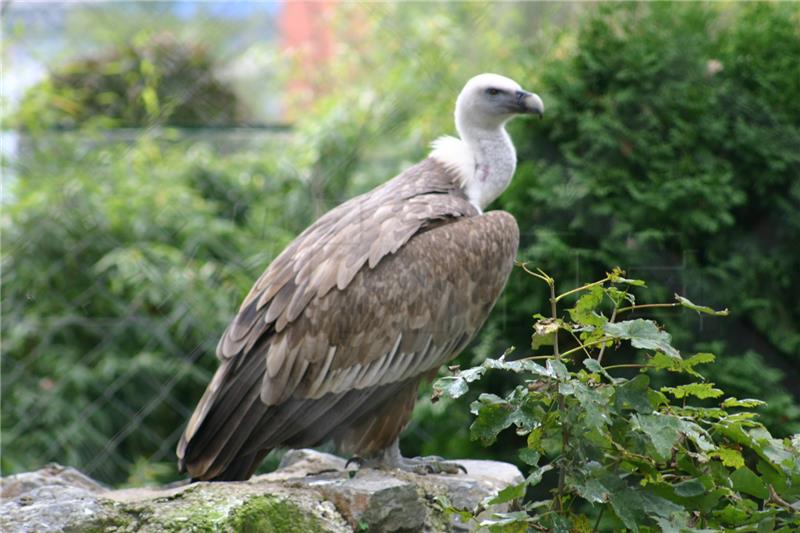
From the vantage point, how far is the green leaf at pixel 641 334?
164cm

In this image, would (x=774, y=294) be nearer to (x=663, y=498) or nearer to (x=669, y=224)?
(x=669, y=224)

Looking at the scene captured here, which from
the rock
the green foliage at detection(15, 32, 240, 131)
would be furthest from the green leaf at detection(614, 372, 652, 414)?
the green foliage at detection(15, 32, 240, 131)

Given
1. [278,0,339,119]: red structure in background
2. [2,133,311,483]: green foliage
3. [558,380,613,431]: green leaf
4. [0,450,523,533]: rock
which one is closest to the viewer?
[558,380,613,431]: green leaf

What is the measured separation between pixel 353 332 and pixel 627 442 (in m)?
1.04

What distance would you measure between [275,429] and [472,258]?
60 centimetres

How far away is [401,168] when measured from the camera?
4.09 meters

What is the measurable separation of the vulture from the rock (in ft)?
0.46

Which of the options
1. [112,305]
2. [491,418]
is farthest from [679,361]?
[112,305]

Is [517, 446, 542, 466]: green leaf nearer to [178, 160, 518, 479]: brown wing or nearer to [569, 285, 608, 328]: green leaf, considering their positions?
[569, 285, 608, 328]: green leaf

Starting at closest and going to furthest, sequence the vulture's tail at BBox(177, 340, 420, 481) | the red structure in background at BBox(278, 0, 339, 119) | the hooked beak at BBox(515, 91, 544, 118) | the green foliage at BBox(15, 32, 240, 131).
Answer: the vulture's tail at BBox(177, 340, 420, 481) → the hooked beak at BBox(515, 91, 544, 118) → the green foliage at BBox(15, 32, 240, 131) → the red structure in background at BBox(278, 0, 339, 119)

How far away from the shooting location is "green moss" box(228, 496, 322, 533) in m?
2.00

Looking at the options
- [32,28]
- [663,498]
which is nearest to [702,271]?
[663,498]

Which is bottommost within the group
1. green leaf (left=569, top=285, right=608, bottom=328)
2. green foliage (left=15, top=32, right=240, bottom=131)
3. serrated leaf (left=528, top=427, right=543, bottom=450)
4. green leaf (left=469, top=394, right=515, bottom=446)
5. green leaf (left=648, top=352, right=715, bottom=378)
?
serrated leaf (left=528, top=427, right=543, bottom=450)

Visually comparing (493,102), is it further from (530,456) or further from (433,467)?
(530,456)
